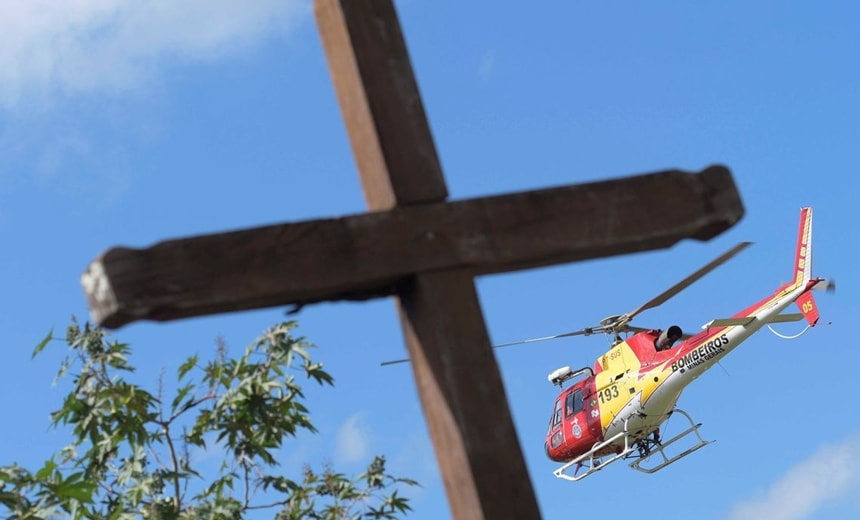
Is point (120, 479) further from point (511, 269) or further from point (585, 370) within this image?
point (585, 370)

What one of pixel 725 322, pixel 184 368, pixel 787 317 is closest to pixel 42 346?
pixel 184 368

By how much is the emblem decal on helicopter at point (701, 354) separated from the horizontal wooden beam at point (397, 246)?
16225mm

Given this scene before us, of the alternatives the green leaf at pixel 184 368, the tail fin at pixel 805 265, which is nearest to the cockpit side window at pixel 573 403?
the tail fin at pixel 805 265

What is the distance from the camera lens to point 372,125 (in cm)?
246

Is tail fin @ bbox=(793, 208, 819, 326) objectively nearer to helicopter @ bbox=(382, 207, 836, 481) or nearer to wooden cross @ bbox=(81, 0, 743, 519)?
helicopter @ bbox=(382, 207, 836, 481)

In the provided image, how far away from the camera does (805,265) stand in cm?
2297

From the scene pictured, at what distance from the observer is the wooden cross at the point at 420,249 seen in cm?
219

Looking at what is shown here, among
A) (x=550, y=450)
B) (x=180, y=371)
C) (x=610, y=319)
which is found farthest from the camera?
(x=550, y=450)

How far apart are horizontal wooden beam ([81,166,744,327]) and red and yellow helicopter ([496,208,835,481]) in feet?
50.5

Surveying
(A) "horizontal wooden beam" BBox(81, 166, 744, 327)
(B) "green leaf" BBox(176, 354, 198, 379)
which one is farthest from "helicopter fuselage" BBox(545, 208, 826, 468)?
(A) "horizontal wooden beam" BBox(81, 166, 744, 327)

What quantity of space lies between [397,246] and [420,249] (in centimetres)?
4

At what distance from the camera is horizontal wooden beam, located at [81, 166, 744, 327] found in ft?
7.09

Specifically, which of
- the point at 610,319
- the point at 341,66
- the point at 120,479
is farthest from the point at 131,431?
the point at 610,319

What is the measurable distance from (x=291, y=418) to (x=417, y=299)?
3.62 metres
